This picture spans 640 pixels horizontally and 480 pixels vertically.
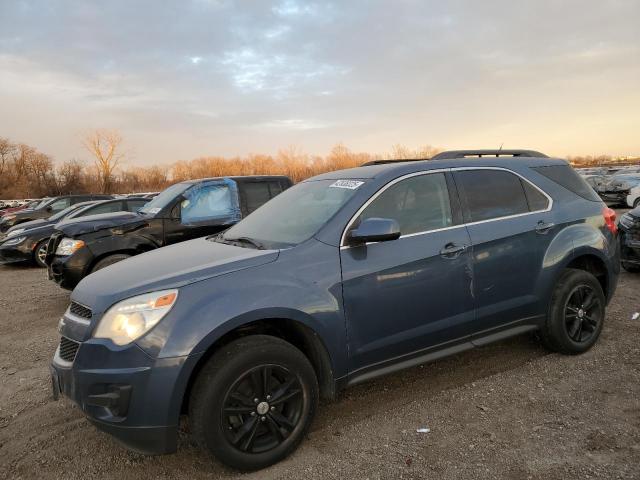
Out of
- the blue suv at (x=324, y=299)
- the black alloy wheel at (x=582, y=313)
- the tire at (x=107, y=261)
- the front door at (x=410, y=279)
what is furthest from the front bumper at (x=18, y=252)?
the black alloy wheel at (x=582, y=313)

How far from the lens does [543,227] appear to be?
3.97 m

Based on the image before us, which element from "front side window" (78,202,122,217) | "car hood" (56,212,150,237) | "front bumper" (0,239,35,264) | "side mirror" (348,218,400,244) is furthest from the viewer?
"front side window" (78,202,122,217)

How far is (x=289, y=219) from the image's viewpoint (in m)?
3.60

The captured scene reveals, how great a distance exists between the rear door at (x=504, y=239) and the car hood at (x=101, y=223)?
4835mm

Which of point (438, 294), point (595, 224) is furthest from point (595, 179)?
point (438, 294)

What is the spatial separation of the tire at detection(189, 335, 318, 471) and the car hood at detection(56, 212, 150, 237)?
472 centimetres

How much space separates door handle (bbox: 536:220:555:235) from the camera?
12.9 feet

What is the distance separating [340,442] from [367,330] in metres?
0.73

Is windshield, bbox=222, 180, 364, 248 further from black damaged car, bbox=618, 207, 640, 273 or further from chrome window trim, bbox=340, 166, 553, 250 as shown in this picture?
black damaged car, bbox=618, 207, 640, 273

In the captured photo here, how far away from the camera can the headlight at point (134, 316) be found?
255cm

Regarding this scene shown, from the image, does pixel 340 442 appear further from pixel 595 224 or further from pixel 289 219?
pixel 595 224

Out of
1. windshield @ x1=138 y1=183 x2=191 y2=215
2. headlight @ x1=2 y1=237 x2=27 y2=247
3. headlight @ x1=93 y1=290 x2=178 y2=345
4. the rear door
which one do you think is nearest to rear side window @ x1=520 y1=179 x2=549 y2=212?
the rear door

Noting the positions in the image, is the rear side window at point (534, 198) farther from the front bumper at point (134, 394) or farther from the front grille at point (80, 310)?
the front grille at point (80, 310)

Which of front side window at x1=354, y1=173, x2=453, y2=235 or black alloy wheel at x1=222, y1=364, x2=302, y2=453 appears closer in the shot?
black alloy wheel at x1=222, y1=364, x2=302, y2=453
